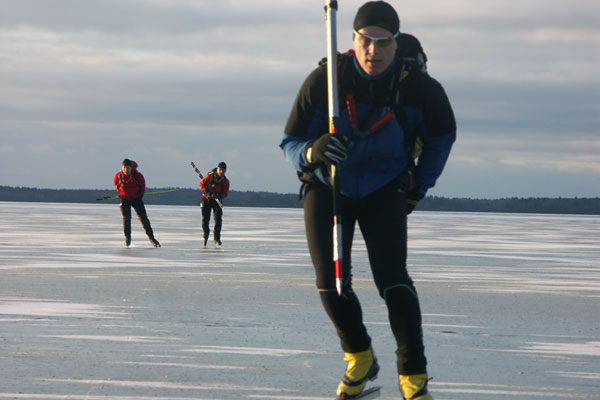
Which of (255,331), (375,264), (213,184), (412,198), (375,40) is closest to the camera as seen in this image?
(375,40)

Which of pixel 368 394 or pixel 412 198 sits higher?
pixel 412 198

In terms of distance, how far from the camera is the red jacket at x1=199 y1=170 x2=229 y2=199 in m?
19.2

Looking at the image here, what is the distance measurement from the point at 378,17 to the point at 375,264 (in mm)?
1232

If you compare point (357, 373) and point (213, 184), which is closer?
point (357, 373)

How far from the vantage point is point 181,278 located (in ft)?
35.7

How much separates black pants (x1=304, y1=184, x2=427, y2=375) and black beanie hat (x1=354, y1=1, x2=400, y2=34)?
2.64ft

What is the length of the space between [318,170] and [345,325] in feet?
2.68

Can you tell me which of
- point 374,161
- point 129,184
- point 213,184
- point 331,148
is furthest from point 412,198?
point 213,184

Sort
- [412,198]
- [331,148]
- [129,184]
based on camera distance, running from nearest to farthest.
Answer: [331,148] → [412,198] → [129,184]

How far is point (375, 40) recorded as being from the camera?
409cm

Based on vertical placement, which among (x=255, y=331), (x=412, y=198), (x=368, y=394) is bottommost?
(x=255, y=331)

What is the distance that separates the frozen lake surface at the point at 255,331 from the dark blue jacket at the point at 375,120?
121 centimetres

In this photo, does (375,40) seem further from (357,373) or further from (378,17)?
(357,373)

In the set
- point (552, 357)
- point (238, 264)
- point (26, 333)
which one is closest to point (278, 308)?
point (26, 333)
